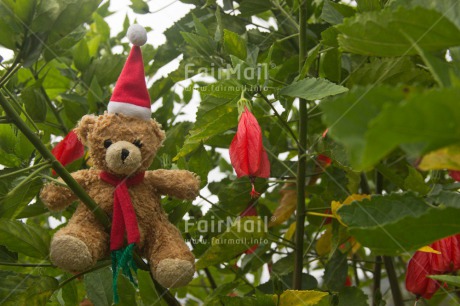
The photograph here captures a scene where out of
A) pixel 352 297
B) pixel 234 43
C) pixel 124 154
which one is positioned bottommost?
pixel 352 297

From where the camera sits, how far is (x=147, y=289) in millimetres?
613

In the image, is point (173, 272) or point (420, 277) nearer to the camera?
point (173, 272)

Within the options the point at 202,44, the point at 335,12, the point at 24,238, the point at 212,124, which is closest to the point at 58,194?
the point at 24,238

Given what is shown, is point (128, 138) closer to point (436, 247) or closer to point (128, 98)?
point (128, 98)

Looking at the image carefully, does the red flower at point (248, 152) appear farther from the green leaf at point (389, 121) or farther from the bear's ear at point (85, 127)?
the green leaf at point (389, 121)

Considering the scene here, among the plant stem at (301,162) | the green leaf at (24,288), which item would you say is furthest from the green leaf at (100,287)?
the plant stem at (301,162)

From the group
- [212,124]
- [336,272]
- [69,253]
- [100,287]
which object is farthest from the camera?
[336,272]

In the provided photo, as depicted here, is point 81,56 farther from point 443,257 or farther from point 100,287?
point 443,257

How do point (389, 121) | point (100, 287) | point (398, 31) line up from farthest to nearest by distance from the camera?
point (100, 287)
point (398, 31)
point (389, 121)

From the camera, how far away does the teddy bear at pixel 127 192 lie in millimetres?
519

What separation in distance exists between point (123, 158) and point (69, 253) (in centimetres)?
10

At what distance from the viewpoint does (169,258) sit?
1.74 ft

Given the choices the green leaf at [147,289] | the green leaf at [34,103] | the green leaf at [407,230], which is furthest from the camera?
the green leaf at [34,103]

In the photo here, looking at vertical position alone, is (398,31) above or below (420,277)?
above
